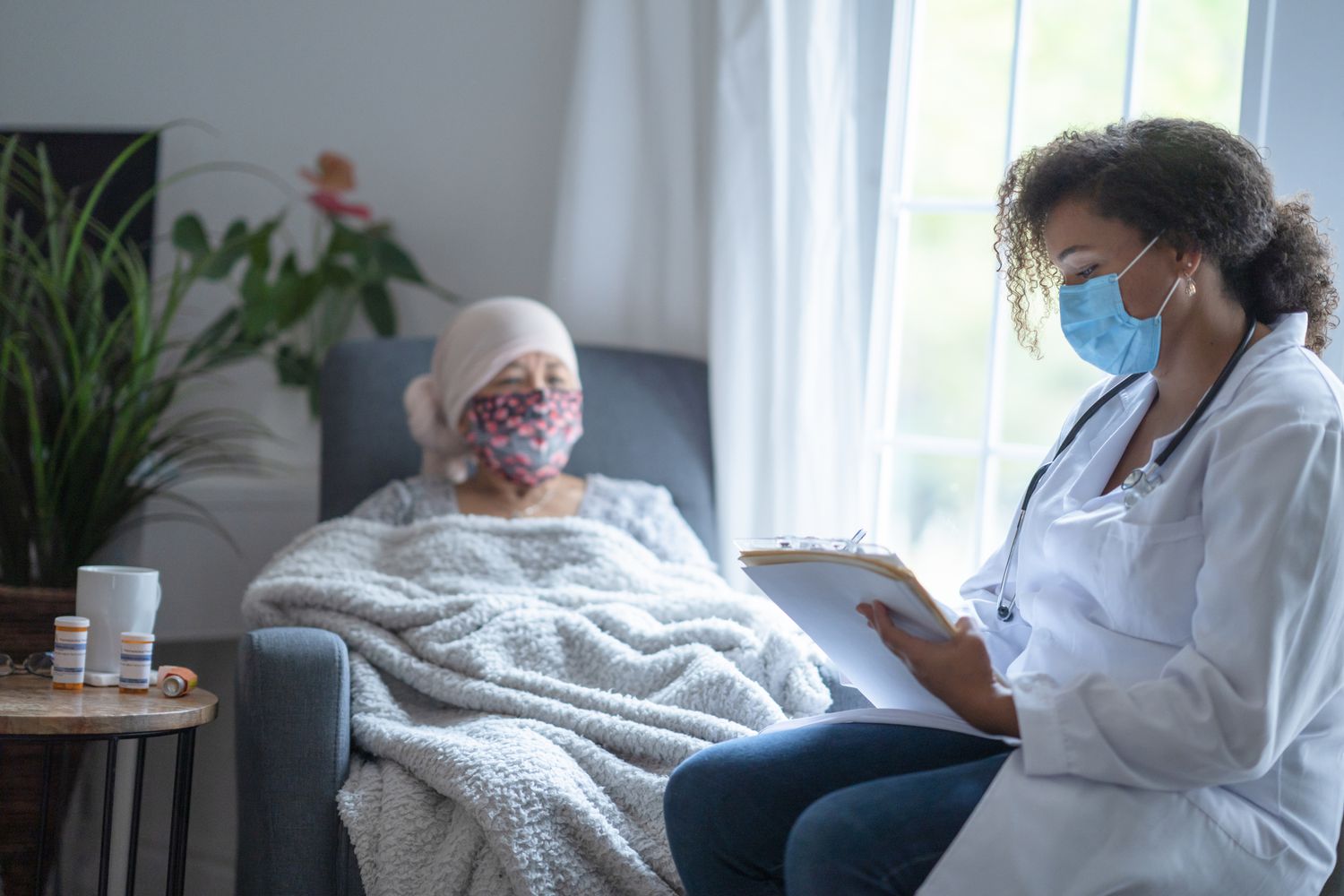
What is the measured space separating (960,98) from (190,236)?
5.35 ft

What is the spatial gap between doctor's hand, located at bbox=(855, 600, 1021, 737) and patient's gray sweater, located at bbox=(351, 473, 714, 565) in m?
0.98

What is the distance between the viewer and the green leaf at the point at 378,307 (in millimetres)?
2619

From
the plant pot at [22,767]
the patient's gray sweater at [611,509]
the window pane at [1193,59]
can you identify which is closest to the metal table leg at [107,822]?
the plant pot at [22,767]

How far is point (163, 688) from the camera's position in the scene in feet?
5.10

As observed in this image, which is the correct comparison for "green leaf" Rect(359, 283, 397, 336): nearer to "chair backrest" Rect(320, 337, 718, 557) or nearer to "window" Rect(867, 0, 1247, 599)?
"chair backrest" Rect(320, 337, 718, 557)

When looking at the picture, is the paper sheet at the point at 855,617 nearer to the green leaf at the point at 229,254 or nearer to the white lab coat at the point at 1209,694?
the white lab coat at the point at 1209,694

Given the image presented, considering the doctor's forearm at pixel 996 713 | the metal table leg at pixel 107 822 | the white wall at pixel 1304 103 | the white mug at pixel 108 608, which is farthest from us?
the white wall at pixel 1304 103

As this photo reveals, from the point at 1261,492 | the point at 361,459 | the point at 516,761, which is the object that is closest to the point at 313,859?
the point at 516,761

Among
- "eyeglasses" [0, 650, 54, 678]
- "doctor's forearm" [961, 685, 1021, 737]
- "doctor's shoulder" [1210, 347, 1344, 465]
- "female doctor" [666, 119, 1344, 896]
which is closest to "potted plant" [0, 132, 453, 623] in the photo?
"eyeglasses" [0, 650, 54, 678]

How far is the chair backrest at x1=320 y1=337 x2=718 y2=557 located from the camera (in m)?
2.17

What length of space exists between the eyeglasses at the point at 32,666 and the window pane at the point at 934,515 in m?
1.51

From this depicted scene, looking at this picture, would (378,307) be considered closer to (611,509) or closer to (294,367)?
(294,367)

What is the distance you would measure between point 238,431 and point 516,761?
1518mm

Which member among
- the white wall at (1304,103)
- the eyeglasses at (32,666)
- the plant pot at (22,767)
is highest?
the white wall at (1304,103)
